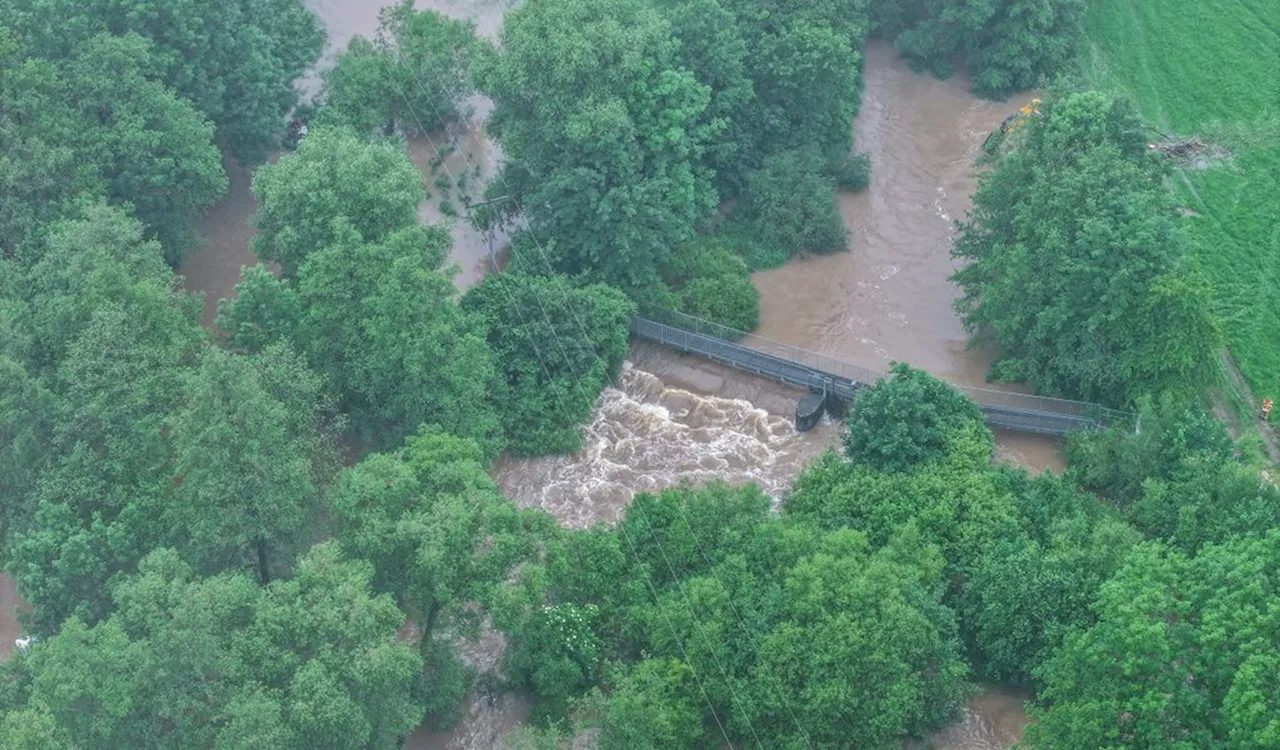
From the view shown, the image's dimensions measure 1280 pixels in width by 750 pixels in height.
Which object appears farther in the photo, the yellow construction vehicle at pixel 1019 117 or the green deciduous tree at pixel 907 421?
the yellow construction vehicle at pixel 1019 117

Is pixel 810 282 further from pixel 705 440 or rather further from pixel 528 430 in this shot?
pixel 528 430

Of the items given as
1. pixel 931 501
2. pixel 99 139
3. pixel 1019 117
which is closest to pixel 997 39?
pixel 1019 117

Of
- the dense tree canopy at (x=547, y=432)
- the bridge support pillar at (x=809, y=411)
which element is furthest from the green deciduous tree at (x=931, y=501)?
the bridge support pillar at (x=809, y=411)

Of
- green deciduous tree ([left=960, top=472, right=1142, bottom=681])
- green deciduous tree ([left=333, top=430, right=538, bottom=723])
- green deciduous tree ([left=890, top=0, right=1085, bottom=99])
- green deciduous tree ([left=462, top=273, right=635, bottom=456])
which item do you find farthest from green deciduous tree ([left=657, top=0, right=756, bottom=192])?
green deciduous tree ([left=960, top=472, right=1142, bottom=681])

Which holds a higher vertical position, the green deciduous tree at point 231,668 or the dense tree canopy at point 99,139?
the dense tree canopy at point 99,139

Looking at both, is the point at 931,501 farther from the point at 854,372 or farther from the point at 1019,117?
the point at 1019,117

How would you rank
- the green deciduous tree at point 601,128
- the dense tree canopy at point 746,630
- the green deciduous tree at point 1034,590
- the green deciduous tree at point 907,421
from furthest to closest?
the green deciduous tree at point 601,128
the green deciduous tree at point 907,421
the green deciduous tree at point 1034,590
the dense tree canopy at point 746,630

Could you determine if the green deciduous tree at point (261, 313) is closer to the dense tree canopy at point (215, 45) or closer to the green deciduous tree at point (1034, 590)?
the dense tree canopy at point (215, 45)

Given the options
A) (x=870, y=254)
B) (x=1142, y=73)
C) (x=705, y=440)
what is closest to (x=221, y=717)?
(x=705, y=440)
